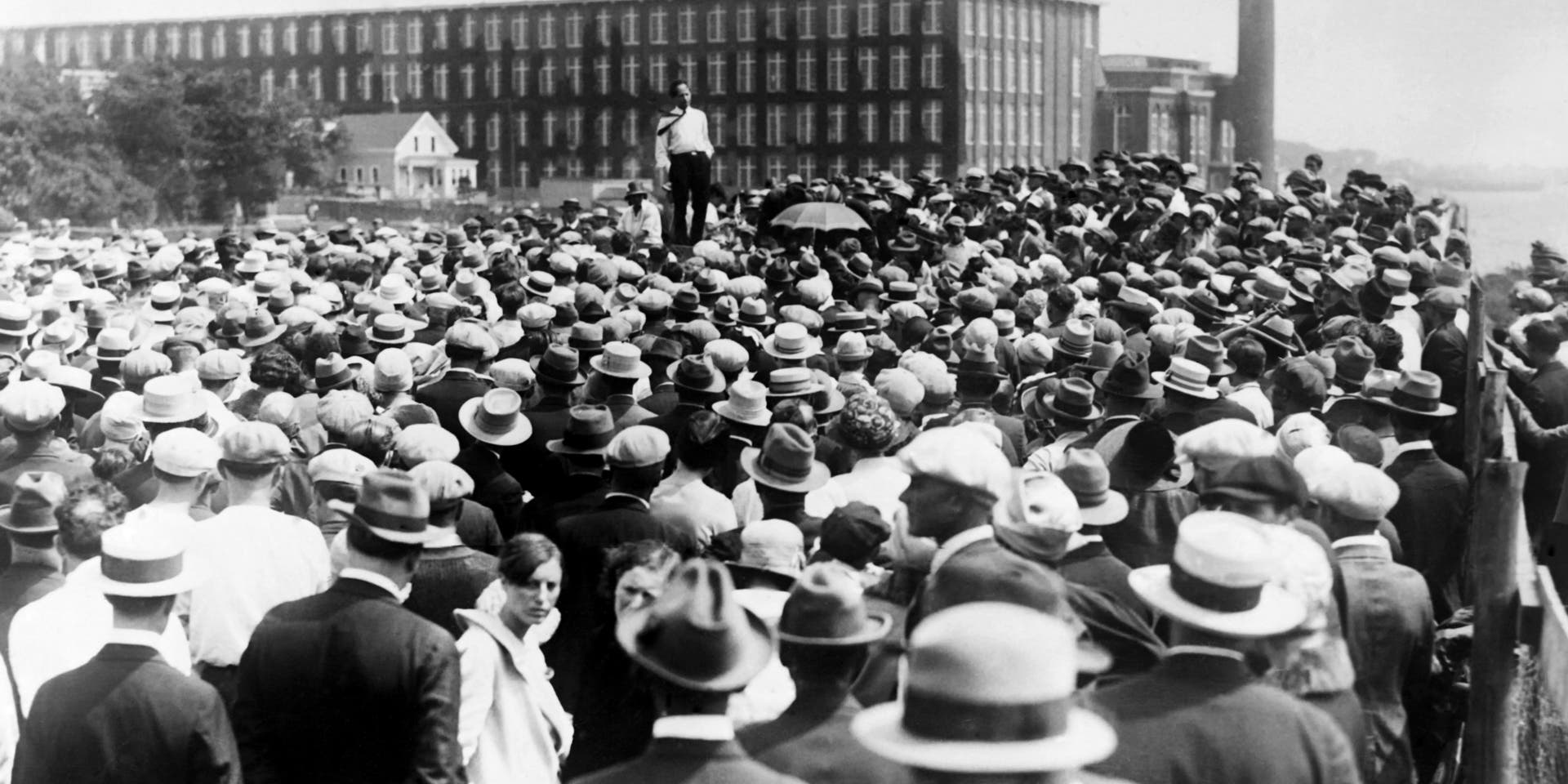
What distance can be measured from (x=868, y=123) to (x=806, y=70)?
4049 millimetres

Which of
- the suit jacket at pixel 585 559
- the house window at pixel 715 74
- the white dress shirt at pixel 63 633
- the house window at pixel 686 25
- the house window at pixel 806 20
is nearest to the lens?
the white dress shirt at pixel 63 633

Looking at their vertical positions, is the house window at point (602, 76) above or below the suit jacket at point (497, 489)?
above

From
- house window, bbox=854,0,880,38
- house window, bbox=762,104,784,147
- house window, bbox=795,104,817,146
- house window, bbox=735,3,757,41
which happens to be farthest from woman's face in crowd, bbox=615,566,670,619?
house window, bbox=795,104,817,146

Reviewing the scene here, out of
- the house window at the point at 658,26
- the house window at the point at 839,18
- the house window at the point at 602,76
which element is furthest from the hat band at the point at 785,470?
the house window at the point at 839,18

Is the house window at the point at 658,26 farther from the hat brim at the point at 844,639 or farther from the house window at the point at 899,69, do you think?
the hat brim at the point at 844,639

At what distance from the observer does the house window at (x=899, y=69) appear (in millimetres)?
89250

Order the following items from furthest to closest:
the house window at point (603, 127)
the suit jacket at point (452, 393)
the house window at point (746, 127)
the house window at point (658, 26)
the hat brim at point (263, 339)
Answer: the house window at point (746, 127)
the house window at point (603, 127)
the house window at point (658, 26)
the hat brim at point (263, 339)
the suit jacket at point (452, 393)

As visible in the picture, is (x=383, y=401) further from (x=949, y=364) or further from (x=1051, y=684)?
(x=1051, y=684)

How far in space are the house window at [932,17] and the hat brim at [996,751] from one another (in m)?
87.7

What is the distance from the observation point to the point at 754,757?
3967 millimetres

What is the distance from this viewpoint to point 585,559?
611cm

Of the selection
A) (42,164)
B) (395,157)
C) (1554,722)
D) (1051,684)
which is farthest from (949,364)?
(395,157)

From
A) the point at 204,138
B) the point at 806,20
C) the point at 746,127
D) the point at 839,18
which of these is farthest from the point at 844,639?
the point at 806,20

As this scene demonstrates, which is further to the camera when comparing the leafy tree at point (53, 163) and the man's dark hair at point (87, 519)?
the leafy tree at point (53, 163)
